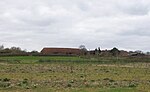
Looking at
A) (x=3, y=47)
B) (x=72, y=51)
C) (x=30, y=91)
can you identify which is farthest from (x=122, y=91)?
(x=3, y=47)

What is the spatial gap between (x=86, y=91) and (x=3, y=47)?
134763 millimetres

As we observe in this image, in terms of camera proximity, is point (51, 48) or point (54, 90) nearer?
point (54, 90)

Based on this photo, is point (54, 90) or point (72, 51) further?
point (72, 51)

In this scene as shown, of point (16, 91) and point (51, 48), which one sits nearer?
point (16, 91)

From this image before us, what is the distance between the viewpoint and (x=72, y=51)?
145m

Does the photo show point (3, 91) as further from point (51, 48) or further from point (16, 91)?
point (51, 48)

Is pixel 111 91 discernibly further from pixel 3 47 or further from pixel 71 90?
pixel 3 47

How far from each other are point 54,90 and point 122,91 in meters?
4.11

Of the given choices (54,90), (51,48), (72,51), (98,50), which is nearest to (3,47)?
(51,48)

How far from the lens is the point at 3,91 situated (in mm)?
18281

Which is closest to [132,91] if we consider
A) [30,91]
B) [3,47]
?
[30,91]

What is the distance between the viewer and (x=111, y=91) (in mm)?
18078

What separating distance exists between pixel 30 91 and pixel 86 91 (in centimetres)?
330

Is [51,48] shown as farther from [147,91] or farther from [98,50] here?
[147,91]
